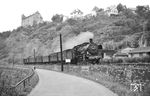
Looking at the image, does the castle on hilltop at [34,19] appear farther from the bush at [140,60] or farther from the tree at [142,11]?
the bush at [140,60]

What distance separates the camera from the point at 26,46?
98812 millimetres

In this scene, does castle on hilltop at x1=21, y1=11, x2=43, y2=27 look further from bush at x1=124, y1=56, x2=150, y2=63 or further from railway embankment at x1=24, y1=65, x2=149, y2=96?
railway embankment at x1=24, y1=65, x2=149, y2=96

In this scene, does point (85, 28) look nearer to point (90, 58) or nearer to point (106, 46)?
point (106, 46)

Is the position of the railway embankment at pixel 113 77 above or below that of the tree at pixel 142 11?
below

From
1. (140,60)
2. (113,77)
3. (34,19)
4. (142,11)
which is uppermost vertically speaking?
(34,19)

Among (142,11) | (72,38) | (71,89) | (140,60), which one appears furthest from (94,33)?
(71,89)

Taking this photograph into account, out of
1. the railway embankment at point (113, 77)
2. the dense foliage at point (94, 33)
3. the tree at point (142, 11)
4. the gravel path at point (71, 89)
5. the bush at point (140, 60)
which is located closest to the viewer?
the railway embankment at point (113, 77)

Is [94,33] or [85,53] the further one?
[94,33]

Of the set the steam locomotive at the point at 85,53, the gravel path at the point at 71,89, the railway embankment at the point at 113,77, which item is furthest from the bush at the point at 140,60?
the gravel path at the point at 71,89

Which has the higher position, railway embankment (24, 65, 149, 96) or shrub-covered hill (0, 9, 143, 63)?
shrub-covered hill (0, 9, 143, 63)

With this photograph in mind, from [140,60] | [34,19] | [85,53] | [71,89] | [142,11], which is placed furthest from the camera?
[34,19]

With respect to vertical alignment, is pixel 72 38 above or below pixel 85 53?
above

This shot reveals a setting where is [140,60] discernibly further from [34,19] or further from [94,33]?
[34,19]

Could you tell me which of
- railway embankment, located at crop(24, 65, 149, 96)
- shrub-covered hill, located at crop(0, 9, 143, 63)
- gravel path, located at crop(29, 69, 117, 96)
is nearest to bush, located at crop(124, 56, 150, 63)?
railway embankment, located at crop(24, 65, 149, 96)
